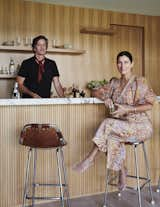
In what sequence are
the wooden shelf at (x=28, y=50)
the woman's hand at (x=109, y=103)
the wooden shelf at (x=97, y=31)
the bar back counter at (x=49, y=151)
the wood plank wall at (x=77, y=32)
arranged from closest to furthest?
1. the woman's hand at (x=109, y=103)
2. the bar back counter at (x=49, y=151)
3. the wooden shelf at (x=28, y=50)
4. the wood plank wall at (x=77, y=32)
5. the wooden shelf at (x=97, y=31)

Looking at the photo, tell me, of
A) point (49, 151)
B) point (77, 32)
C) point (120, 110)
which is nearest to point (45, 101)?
point (49, 151)

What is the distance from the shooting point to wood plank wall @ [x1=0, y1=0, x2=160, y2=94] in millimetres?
4988

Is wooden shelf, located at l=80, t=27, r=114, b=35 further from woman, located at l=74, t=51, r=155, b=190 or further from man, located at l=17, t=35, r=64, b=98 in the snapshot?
woman, located at l=74, t=51, r=155, b=190

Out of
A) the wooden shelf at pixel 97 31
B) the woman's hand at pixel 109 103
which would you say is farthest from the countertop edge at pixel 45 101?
the wooden shelf at pixel 97 31

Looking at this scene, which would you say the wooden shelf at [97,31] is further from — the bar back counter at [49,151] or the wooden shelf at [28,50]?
the bar back counter at [49,151]

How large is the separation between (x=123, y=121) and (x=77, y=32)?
2.75 metres

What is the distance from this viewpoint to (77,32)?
5.41 meters

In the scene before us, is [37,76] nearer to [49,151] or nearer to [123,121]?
[49,151]

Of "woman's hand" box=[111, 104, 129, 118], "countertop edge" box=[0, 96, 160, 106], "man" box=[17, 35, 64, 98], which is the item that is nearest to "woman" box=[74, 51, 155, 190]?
"woman's hand" box=[111, 104, 129, 118]

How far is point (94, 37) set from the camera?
5.55m

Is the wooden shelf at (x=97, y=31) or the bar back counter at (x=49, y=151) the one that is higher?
the wooden shelf at (x=97, y=31)

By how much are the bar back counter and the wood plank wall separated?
6.44ft

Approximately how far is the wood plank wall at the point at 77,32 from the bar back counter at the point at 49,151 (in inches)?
77.3

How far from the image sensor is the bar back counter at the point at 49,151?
314 cm
